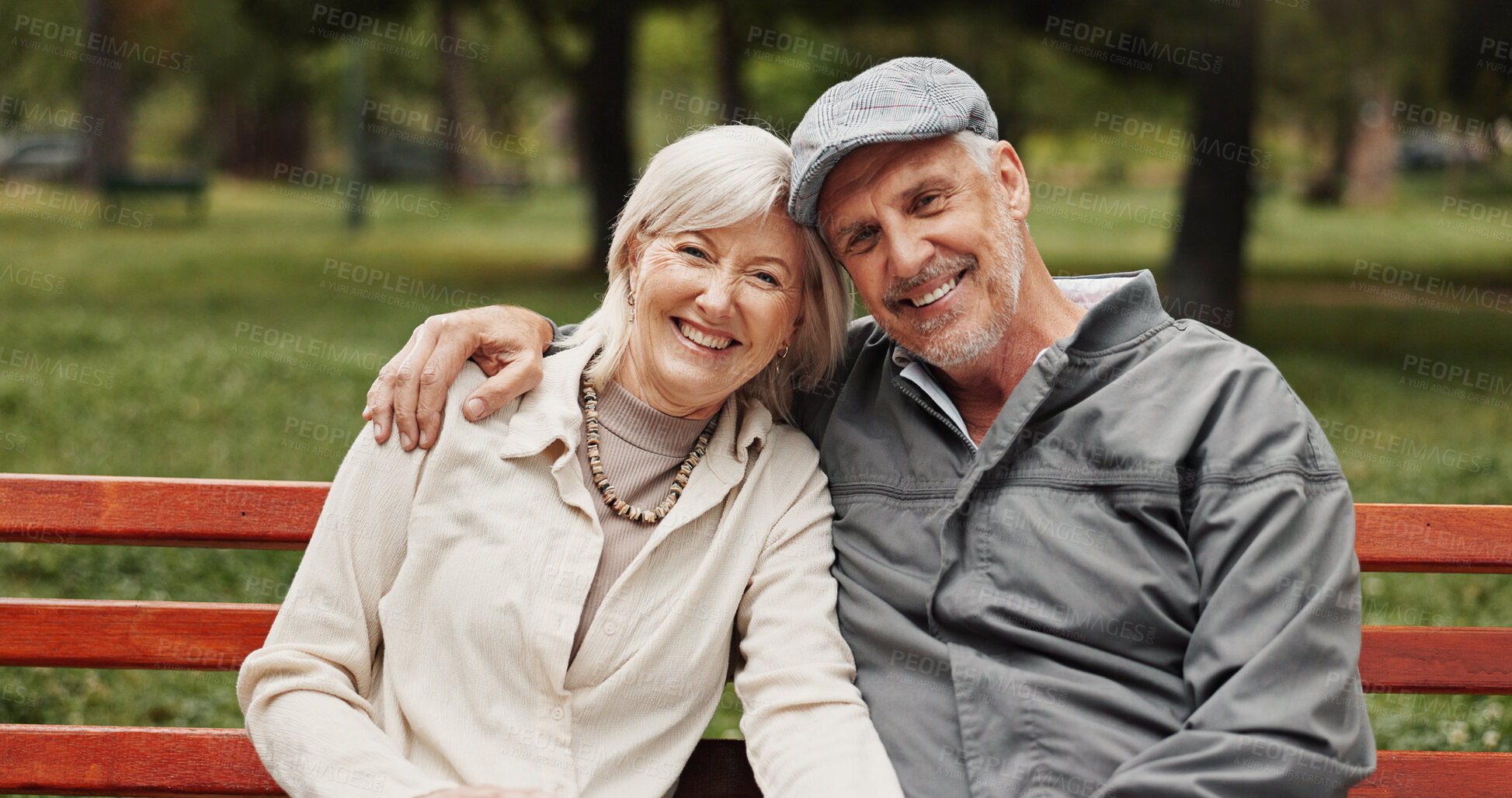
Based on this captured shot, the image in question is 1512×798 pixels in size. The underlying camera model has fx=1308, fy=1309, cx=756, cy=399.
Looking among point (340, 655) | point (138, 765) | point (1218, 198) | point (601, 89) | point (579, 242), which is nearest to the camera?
point (340, 655)

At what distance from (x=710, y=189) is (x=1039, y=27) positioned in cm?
910

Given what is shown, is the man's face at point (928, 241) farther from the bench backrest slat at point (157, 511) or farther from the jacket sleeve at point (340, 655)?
the bench backrest slat at point (157, 511)

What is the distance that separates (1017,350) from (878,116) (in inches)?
22.9

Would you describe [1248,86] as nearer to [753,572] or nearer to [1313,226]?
[753,572]

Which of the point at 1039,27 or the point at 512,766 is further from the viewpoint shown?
the point at 1039,27

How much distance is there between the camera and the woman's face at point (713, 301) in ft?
8.23

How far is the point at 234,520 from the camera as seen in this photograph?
2729 millimetres

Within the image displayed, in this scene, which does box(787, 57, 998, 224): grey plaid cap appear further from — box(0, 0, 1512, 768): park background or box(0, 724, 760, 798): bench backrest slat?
box(0, 0, 1512, 768): park background

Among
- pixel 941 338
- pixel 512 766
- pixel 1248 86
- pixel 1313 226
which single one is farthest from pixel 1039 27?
pixel 1313 226

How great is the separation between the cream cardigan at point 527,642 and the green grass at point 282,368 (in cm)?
211

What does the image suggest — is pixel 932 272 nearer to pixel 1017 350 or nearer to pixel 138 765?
pixel 1017 350

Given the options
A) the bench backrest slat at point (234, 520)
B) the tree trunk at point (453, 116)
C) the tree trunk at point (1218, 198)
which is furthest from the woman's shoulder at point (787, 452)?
the tree trunk at point (453, 116)

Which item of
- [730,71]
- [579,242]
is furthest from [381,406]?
[579,242]

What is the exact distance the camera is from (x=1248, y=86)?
10.8 meters
